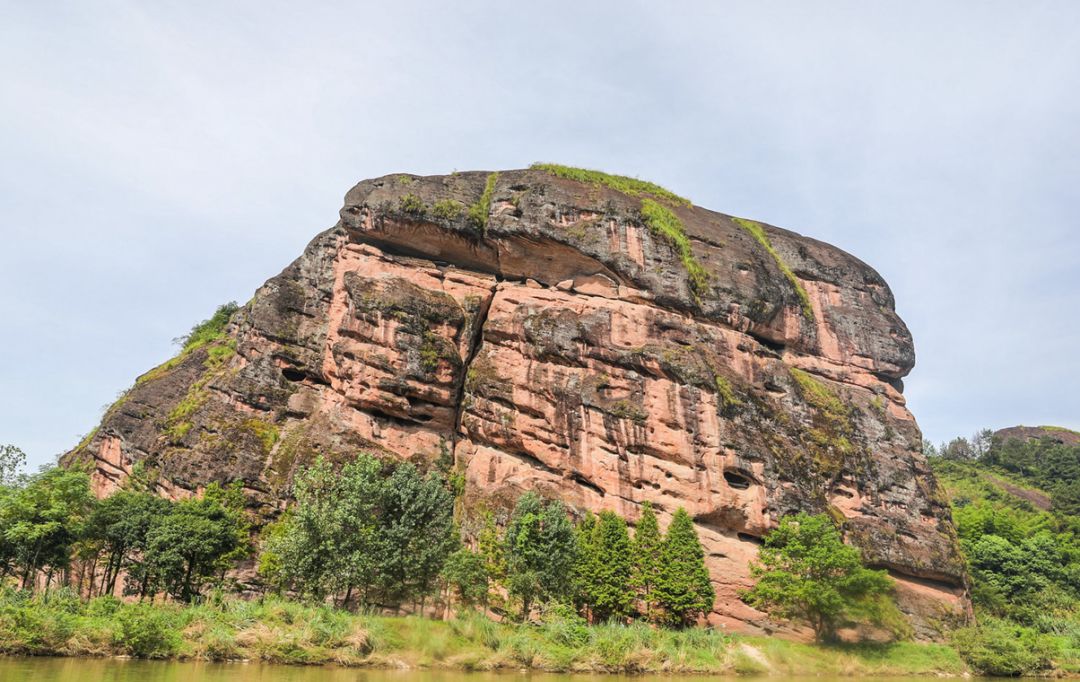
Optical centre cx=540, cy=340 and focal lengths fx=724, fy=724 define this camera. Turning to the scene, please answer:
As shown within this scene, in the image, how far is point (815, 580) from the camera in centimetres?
3109

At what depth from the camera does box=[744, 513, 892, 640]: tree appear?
30.7 m

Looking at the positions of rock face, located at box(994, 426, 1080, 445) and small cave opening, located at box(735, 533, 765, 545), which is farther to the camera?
rock face, located at box(994, 426, 1080, 445)

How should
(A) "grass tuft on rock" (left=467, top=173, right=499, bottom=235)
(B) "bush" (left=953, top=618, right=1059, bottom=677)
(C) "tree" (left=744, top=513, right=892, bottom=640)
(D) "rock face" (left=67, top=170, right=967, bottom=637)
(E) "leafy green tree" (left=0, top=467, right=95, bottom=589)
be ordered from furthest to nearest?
(A) "grass tuft on rock" (left=467, top=173, right=499, bottom=235), (D) "rock face" (left=67, top=170, right=967, bottom=637), (C) "tree" (left=744, top=513, right=892, bottom=640), (B) "bush" (left=953, top=618, right=1059, bottom=677), (E) "leafy green tree" (left=0, top=467, right=95, bottom=589)

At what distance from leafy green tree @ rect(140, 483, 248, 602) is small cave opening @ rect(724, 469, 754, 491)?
22.8m

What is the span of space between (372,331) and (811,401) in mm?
24442

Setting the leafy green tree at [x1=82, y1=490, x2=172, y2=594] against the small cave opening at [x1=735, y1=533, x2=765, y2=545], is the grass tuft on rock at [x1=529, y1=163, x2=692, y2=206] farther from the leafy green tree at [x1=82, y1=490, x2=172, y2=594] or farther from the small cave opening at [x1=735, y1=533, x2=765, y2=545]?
the leafy green tree at [x1=82, y1=490, x2=172, y2=594]

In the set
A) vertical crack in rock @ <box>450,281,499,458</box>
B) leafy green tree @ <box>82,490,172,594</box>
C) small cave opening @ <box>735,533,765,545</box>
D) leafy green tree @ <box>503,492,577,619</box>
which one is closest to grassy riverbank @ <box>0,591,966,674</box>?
leafy green tree @ <box>503,492,577,619</box>

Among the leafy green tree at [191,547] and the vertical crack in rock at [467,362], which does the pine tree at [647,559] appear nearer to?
the vertical crack in rock at [467,362]

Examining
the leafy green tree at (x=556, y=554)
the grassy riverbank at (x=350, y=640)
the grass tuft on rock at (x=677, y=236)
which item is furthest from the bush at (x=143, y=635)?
the grass tuft on rock at (x=677, y=236)

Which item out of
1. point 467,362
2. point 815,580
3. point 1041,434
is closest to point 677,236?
point 467,362

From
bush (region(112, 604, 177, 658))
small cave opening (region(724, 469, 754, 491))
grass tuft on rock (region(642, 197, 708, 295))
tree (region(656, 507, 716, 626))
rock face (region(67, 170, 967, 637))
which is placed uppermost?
grass tuft on rock (region(642, 197, 708, 295))

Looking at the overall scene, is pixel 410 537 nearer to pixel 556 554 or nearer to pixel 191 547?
pixel 556 554

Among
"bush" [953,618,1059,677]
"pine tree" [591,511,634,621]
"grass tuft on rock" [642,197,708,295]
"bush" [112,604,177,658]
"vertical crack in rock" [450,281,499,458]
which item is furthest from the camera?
"grass tuft on rock" [642,197,708,295]

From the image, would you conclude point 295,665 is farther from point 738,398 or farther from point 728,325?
point 728,325
